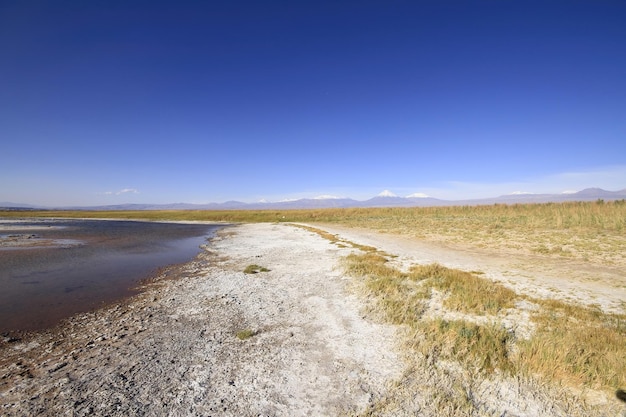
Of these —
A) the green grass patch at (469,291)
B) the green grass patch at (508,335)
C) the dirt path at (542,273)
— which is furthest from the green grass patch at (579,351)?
the dirt path at (542,273)

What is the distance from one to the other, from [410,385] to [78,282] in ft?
58.0

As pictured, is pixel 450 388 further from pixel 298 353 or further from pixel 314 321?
pixel 314 321

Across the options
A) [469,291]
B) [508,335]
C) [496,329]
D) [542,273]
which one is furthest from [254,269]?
[542,273]

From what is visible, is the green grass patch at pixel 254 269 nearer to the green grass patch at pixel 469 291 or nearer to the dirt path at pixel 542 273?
the dirt path at pixel 542 273

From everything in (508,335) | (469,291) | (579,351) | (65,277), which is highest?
(579,351)

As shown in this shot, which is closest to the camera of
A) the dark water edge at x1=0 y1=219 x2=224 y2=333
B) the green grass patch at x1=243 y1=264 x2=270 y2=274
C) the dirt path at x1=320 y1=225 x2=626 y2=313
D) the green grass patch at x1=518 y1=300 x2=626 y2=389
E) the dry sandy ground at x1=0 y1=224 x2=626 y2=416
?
the dry sandy ground at x1=0 y1=224 x2=626 y2=416

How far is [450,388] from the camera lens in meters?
5.78

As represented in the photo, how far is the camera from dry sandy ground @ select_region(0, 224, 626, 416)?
17.7ft

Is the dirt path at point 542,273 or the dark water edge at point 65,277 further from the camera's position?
the dirt path at point 542,273

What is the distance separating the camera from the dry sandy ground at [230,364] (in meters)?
5.39

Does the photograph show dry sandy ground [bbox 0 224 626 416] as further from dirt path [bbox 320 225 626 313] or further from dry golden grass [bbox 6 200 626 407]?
dry golden grass [bbox 6 200 626 407]

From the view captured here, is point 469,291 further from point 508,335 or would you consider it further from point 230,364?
point 230,364

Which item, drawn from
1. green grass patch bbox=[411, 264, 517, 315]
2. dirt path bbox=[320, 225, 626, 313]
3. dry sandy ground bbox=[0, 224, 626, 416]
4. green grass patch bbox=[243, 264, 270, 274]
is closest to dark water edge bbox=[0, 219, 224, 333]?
dry sandy ground bbox=[0, 224, 626, 416]

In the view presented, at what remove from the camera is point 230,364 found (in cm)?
691
